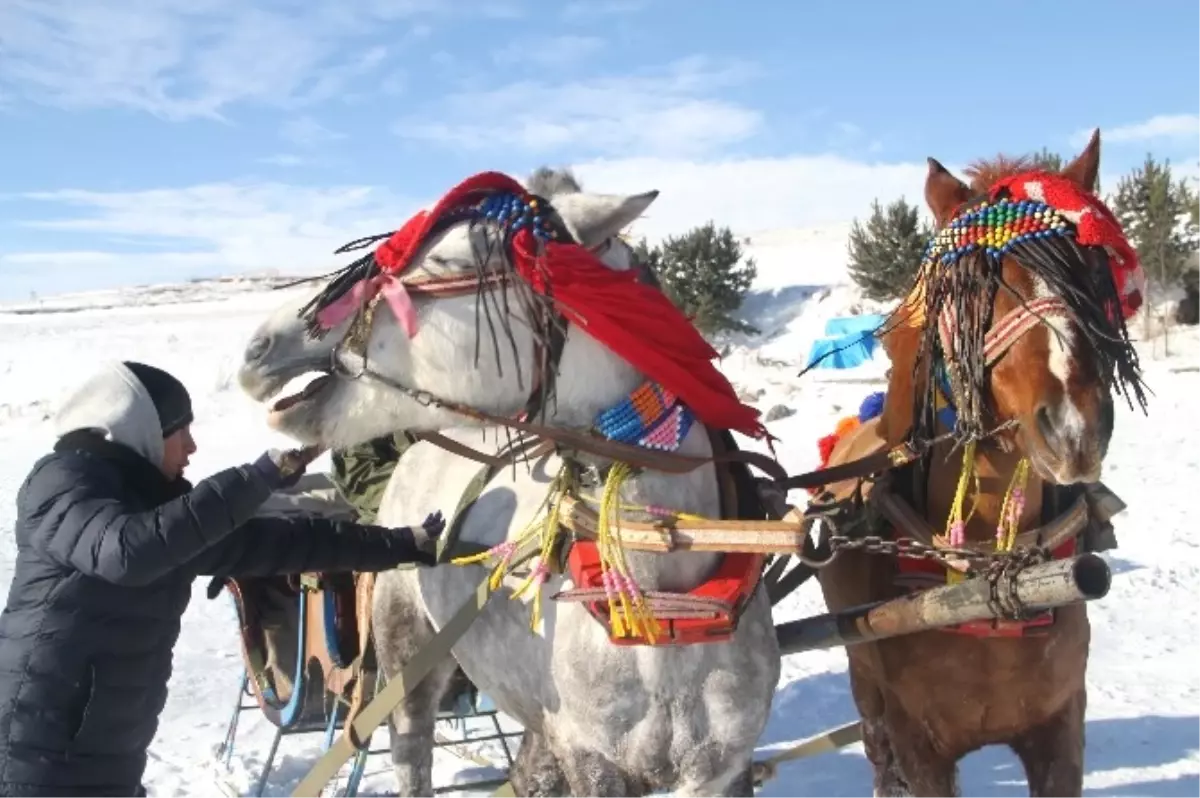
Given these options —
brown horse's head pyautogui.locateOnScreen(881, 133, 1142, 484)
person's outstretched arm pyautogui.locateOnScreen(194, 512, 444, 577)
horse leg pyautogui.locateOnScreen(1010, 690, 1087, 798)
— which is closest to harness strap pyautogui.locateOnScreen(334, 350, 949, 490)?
person's outstretched arm pyautogui.locateOnScreen(194, 512, 444, 577)

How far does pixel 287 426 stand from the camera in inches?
89.2

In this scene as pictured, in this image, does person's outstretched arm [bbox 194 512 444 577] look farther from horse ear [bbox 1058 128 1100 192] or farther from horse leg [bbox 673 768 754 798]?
horse ear [bbox 1058 128 1100 192]

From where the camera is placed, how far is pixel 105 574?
2148 millimetres

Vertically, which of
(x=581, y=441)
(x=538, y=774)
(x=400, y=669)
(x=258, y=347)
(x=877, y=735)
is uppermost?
(x=258, y=347)

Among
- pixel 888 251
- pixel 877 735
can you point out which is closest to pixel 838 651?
pixel 877 735

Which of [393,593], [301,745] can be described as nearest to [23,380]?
[301,745]

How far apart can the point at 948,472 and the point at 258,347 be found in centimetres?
183

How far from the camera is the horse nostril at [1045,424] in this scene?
7.16 feet

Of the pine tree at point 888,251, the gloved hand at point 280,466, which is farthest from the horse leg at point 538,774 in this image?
the pine tree at point 888,251

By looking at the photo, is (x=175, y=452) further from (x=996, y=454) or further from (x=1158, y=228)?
(x=1158, y=228)

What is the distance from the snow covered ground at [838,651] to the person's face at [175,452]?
0.82ft

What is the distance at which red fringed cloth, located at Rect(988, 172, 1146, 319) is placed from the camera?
7.48ft

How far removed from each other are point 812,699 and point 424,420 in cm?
427

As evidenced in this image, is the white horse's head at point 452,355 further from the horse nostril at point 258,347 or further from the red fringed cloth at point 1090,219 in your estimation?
the red fringed cloth at point 1090,219
